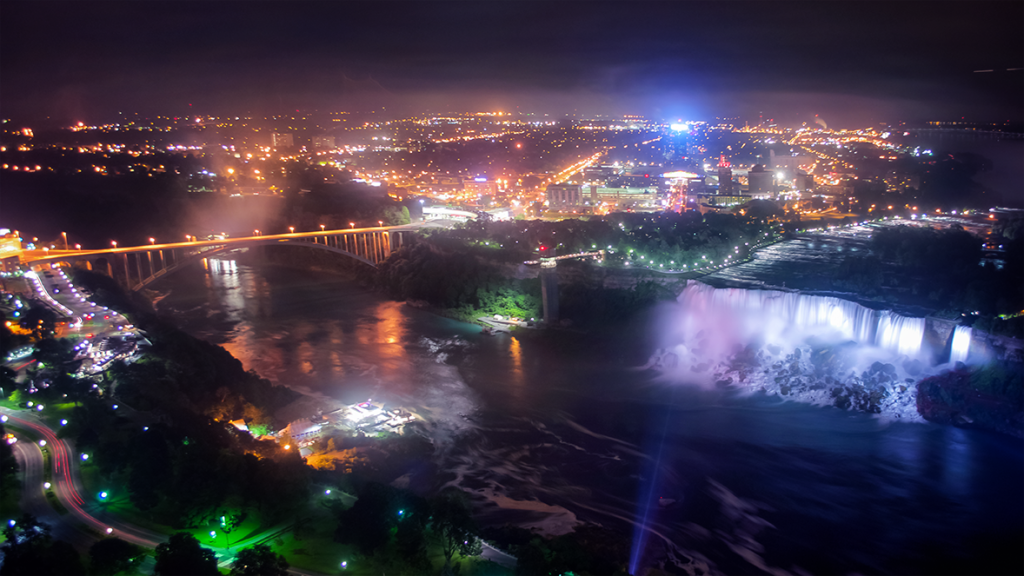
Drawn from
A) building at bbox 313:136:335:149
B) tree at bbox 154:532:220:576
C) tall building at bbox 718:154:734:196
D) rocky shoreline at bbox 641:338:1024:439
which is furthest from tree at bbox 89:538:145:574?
building at bbox 313:136:335:149

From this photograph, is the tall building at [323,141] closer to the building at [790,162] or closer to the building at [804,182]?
the building at [790,162]

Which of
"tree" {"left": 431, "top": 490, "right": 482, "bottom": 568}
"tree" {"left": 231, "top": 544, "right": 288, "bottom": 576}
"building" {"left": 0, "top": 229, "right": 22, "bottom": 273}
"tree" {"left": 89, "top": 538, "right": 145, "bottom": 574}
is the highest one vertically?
"building" {"left": 0, "top": 229, "right": 22, "bottom": 273}

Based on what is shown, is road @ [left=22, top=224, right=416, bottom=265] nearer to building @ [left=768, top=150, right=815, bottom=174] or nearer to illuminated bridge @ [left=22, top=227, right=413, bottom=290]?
illuminated bridge @ [left=22, top=227, right=413, bottom=290]

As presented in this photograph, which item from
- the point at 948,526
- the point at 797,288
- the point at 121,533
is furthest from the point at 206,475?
the point at 797,288

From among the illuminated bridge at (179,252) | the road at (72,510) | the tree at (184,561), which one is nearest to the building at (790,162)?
the illuminated bridge at (179,252)

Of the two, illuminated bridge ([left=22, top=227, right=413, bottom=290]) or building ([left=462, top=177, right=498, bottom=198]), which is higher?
building ([left=462, top=177, right=498, bottom=198])

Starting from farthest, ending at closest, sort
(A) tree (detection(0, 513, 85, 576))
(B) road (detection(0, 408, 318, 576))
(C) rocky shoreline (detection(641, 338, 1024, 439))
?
1. (C) rocky shoreline (detection(641, 338, 1024, 439))
2. (B) road (detection(0, 408, 318, 576))
3. (A) tree (detection(0, 513, 85, 576))

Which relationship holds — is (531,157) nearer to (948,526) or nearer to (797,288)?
(797,288)
